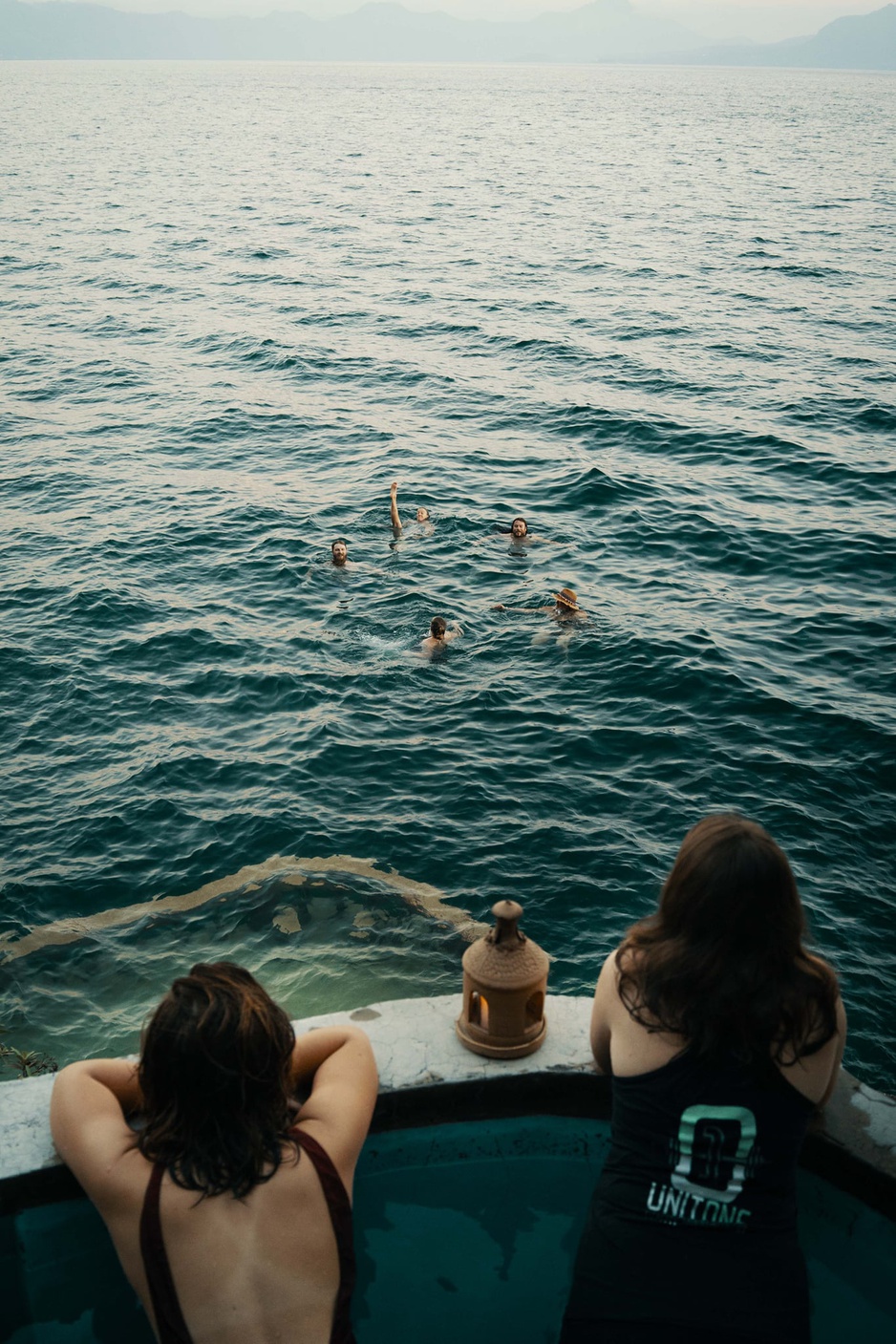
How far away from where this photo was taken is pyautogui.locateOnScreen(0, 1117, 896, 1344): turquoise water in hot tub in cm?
335

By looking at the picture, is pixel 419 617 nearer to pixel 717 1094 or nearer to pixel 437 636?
pixel 437 636

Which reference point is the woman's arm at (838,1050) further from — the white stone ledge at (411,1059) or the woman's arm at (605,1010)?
the white stone ledge at (411,1059)

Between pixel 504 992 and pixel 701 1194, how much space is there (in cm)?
103

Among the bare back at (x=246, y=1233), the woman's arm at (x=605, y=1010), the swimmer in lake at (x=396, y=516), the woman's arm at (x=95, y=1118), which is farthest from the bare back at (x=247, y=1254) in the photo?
the swimmer in lake at (x=396, y=516)

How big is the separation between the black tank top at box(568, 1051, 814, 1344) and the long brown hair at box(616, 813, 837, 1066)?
10cm

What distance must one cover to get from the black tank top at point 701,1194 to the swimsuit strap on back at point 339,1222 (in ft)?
1.88

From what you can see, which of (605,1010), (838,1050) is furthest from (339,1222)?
(838,1050)

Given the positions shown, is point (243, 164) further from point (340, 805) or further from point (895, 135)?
point (340, 805)

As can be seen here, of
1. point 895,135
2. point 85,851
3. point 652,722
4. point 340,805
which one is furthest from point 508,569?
point 895,135

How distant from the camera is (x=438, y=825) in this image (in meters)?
11.3

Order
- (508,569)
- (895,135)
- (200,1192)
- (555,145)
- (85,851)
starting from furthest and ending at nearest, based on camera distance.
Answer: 1. (895,135)
2. (555,145)
3. (508,569)
4. (85,851)
5. (200,1192)

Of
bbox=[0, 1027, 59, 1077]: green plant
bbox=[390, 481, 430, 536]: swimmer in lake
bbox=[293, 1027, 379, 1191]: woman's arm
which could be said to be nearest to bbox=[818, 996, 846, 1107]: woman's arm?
bbox=[293, 1027, 379, 1191]: woman's arm

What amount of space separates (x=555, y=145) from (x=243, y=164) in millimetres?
33316

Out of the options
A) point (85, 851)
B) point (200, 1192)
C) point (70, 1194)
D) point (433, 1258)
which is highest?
point (200, 1192)
